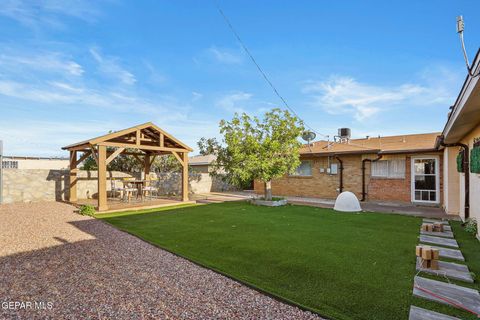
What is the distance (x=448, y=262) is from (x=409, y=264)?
31.0 inches

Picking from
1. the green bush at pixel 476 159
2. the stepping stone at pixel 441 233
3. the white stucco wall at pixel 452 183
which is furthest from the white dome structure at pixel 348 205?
the green bush at pixel 476 159

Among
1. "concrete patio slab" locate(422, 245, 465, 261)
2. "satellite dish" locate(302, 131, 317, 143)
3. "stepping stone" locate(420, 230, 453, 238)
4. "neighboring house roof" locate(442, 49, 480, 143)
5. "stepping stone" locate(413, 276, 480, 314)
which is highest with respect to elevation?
"satellite dish" locate(302, 131, 317, 143)

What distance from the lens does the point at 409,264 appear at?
4.31 metres

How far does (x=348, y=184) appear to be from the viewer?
1383 centimetres

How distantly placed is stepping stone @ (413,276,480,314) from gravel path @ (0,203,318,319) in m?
1.76

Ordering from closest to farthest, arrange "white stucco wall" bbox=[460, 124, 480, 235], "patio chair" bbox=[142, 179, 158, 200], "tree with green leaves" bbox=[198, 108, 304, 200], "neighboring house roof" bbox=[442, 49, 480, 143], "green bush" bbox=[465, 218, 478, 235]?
"neighboring house roof" bbox=[442, 49, 480, 143] → "white stucco wall" bbox=[460, 124, 480, 235] → "green bush" bbox=[465, 218, 478, 235] → "tree with green leaves" bbox=[198, 108, 304, 200] → "patio chair" bbox=[142, 179, 158, 200]

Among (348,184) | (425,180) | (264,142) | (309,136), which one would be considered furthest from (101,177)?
(425,180)

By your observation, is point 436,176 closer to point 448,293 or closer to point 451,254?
point 451,254

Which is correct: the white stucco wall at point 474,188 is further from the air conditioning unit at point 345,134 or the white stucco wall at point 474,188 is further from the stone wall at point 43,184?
the stone wall at point 43,184

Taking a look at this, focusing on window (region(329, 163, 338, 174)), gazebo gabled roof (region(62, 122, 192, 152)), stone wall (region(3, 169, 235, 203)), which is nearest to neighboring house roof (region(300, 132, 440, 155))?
window (region(329, 163, 338, 174))

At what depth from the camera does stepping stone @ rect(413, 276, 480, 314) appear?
2992 millimetres

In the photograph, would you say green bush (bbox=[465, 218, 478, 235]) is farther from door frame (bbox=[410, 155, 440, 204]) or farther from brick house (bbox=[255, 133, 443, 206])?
door frame (bbox=[410, 155, 440, 204])

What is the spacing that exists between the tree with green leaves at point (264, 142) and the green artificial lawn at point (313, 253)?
10.6ft

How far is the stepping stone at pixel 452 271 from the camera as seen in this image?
12.3ft
